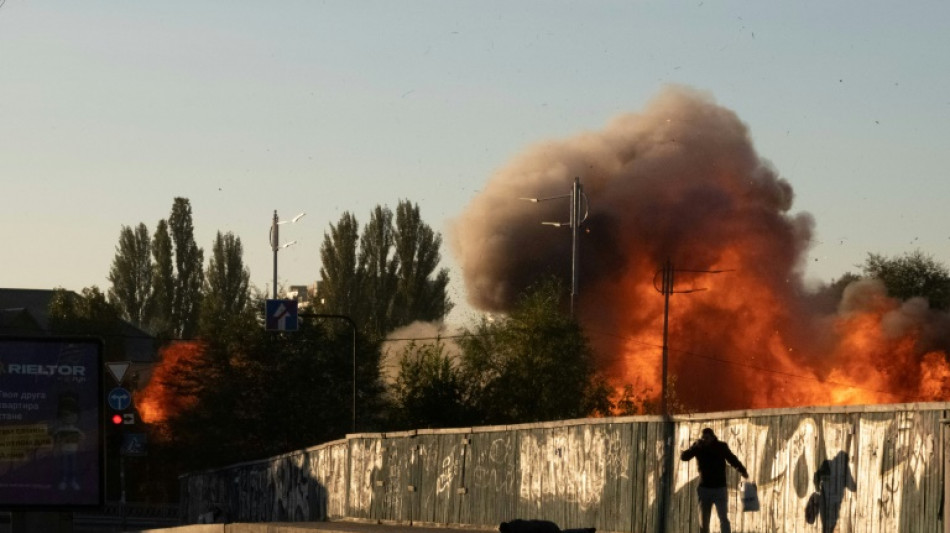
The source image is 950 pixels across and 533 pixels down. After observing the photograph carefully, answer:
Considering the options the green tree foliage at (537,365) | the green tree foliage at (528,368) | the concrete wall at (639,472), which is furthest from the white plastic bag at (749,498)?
the green tree foliage at (537,365)

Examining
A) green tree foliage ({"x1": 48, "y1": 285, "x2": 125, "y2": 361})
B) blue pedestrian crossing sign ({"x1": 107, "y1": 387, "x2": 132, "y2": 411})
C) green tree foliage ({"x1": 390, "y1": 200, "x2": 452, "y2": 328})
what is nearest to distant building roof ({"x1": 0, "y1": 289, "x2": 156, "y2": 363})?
green tree foliage ({"x1": 48, "y1": 285, "x2": 125, "y2": 361})

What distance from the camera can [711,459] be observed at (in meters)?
22.3

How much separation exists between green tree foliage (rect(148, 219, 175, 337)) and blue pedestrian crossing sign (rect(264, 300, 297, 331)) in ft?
227

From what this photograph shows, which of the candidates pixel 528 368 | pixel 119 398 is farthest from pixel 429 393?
pixel 119 398

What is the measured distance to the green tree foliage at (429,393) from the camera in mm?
67250

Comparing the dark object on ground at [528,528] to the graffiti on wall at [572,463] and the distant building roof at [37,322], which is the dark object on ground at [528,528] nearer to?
the graffiti on wall at [572,463]

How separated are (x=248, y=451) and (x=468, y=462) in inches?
1599

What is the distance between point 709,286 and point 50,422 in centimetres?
7368

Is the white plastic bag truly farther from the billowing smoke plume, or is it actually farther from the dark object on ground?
the billowing smoke plume

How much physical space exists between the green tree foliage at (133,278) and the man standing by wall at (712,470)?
352ft

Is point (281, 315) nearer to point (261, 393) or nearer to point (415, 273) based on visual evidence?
point (261, 393)

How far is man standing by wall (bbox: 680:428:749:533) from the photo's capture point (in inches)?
874

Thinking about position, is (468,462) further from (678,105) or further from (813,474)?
(678,105)

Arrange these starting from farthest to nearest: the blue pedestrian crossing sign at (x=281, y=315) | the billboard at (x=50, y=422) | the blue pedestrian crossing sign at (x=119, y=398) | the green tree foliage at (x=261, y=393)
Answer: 1. the green tree foliage at (x=261, y=393)
2. the blue pedestrian crossing sign at (x=281, y=315)
3. the blue pedestrian crossing sign at (x=119, y=398)
4. the billboard at (x=50, y=422)
